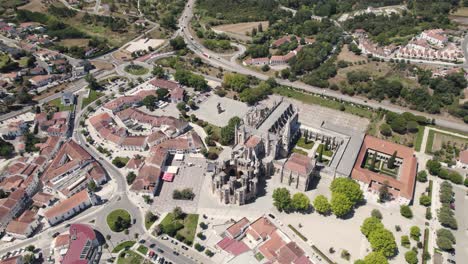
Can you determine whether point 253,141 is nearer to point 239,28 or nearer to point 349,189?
point 349,189

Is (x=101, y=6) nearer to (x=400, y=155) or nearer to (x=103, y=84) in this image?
(x=103, y=84)

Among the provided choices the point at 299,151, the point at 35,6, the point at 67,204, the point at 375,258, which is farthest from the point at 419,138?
the point at 35,6

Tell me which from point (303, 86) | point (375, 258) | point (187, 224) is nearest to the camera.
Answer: point (375, 258)

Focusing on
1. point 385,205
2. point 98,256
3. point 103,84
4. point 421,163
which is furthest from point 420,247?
point 103,84

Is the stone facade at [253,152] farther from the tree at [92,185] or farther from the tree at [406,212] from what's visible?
the tree at [406,212]

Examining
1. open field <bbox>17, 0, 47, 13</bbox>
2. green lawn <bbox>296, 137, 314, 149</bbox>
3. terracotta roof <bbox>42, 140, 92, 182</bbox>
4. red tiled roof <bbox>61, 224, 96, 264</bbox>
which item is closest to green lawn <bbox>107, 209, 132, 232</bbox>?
red tiled roof <bbox>61, 224, 96, 264</bbox>

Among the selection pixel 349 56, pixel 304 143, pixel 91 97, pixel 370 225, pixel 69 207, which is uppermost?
pixel 349 56

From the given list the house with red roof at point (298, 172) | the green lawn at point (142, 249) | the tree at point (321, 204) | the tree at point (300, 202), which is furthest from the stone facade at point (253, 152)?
the green lawn at point (142, 249)
